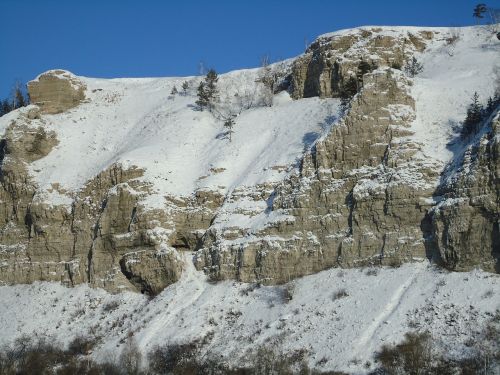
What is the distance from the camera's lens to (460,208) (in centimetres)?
4522

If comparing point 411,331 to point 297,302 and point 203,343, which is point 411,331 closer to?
point 297,302

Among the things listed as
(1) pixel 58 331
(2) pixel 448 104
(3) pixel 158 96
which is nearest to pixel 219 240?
(1) pixel 58 331

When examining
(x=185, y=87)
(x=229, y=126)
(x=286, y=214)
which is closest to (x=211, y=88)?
(x=185, y=87)

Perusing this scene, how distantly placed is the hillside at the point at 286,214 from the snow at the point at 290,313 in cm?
12

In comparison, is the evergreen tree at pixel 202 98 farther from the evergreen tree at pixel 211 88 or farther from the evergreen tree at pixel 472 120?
the evergreen tree at pixel 472 120

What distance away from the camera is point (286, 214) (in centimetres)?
5272

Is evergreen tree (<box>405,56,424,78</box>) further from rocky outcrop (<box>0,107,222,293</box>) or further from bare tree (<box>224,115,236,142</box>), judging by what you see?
rocky outcrop (<box>0,107,222,293</box>)

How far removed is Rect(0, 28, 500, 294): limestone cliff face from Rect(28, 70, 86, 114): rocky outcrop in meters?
11.5

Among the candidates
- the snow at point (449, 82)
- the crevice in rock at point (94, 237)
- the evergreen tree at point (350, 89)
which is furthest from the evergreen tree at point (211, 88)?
the snow at point (449, 82)

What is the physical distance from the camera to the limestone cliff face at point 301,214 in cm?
4622

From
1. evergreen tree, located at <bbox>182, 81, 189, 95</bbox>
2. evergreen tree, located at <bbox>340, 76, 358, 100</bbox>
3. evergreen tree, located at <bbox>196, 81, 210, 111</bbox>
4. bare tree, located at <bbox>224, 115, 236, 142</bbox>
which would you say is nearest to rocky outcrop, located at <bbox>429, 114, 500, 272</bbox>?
evergreen tree, located at <bbox>340, 76, 358, 100</bbox>

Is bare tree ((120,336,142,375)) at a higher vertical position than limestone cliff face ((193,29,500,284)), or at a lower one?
lower

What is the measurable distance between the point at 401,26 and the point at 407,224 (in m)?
35.5

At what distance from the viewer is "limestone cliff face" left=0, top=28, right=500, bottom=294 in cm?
4622
